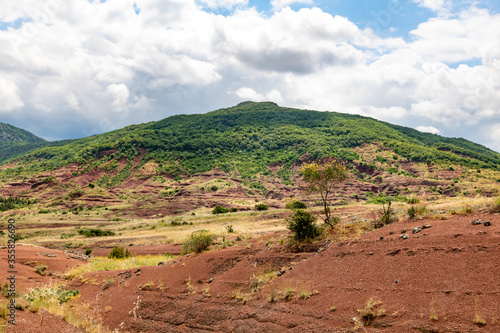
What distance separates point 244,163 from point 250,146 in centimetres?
1690

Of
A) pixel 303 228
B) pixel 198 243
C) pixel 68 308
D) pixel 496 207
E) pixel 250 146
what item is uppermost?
pixel 250 146

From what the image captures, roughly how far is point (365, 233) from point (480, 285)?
18.1ft

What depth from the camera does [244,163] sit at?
11344cm

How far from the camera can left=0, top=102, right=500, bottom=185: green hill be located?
351 feet

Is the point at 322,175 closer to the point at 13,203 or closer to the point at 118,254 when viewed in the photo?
the point at 118,254

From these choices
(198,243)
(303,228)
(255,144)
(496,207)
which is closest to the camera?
(496,207)

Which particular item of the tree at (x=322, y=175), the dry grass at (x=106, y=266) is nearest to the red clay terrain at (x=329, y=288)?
the dry grass at (x=106, y=266)

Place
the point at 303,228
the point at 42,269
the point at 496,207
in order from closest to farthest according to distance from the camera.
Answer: the point at 496,207, the point at 303,228, the point at 42,269

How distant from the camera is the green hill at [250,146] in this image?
107062 mm

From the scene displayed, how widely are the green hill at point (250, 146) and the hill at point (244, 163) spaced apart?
414mm

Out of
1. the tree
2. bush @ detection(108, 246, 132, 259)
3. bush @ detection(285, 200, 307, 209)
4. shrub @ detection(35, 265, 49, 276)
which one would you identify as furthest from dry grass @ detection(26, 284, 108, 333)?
the tree

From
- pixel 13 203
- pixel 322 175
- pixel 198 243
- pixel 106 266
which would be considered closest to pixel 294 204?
pixel 322 175

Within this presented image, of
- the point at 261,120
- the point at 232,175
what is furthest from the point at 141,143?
the point at 261,120

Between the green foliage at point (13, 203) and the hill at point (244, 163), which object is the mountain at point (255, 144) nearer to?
the hill at point (244, 163)
